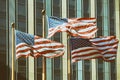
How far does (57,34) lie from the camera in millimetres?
47531

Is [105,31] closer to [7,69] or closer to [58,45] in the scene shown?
[7,69]

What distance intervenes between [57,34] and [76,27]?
20305 mm

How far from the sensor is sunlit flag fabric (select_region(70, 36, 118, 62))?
90.7ft

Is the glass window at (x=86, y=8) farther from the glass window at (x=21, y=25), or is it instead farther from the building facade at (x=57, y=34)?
the glass window at (x=21, y=25)

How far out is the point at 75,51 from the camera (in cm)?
2773

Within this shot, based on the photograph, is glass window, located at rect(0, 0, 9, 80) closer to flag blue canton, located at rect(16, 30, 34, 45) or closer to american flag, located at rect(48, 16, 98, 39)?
flag blue canton, located at rect(16, 30, 34, 45)

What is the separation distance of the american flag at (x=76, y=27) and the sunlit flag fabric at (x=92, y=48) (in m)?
0.51

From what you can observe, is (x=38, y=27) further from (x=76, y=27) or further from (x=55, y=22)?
(x=76, y=27)

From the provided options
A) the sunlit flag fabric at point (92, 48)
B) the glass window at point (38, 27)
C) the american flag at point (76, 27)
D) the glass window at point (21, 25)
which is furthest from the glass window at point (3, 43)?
the american flag at point (76, 27)

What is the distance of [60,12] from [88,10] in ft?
12.7

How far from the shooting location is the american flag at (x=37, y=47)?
27328 millimetres

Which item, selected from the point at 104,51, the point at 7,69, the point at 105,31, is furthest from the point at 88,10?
the point at 104,51

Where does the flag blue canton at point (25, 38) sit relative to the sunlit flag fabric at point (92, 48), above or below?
above

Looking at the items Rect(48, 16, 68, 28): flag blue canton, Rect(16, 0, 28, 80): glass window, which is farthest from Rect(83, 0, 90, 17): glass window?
Rect(48, 16, 68, 28): flag blue canton
